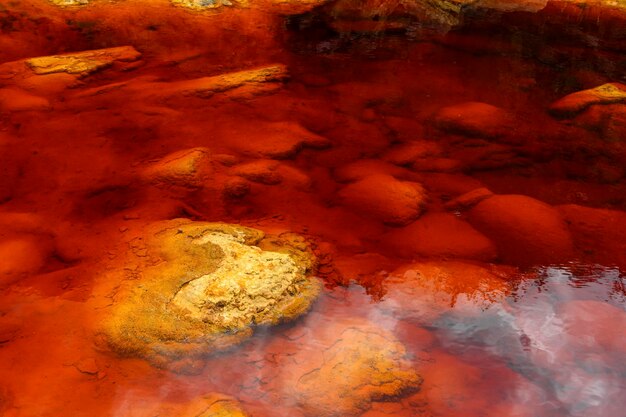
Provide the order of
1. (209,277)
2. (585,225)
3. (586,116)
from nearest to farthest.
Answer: (209,277)
(585,225)
(586,116)

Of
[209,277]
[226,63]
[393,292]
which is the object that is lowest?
[393,292]

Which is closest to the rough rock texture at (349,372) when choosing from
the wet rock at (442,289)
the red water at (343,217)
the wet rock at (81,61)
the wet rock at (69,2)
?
the red water at (343,217)

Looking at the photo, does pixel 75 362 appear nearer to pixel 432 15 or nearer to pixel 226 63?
pixel 226 63

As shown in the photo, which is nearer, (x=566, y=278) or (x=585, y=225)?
(x=566, y=278)

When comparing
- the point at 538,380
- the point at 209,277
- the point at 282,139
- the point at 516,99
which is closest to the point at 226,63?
the point at 282,139

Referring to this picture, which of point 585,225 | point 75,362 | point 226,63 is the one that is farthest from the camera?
point 226,63

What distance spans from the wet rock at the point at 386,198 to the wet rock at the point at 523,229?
0.39 metres

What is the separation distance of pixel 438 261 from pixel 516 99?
2648 millimetres

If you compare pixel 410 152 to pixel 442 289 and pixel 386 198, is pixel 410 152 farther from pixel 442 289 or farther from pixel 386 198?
pixel 442 289

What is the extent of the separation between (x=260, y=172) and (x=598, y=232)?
88.6 inches

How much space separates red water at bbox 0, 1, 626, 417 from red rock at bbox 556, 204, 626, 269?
1cm

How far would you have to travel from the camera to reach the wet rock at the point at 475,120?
4301 millimetres

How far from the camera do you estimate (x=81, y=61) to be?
5031 millimetres

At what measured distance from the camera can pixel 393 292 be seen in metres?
2.72
